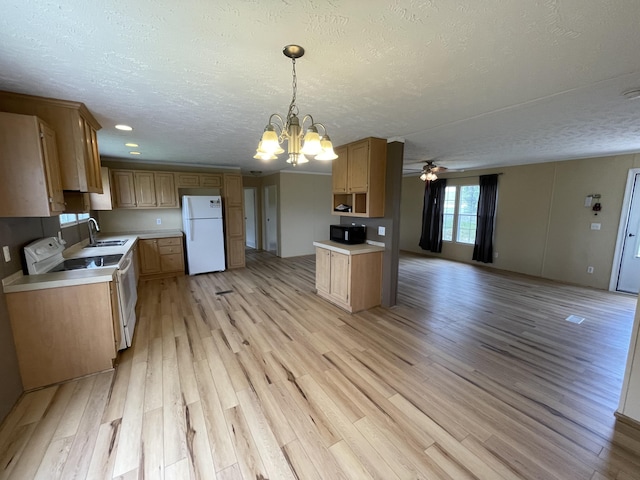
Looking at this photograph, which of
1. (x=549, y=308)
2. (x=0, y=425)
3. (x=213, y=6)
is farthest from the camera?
(x=549, y=308)

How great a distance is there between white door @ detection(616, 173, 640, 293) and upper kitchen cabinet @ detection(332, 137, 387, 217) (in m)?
4.59

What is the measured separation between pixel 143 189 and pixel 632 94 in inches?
269

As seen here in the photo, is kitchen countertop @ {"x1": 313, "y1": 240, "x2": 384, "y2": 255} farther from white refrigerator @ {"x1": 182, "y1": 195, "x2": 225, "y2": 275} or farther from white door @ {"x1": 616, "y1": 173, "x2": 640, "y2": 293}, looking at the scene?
white door @ {"x1": 616, "y1": 173, "x2": 640, "y2": 293}

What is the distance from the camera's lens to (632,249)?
4465 millimetres

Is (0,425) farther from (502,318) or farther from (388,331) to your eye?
(502,318)

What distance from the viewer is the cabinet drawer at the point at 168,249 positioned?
510 cm

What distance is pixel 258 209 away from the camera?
26.5ft

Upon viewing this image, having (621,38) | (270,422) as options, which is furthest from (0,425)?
(621,38)

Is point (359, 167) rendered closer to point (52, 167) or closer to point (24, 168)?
point (52, 167)

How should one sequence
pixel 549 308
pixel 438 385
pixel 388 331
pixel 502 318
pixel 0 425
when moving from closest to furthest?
1. pixel 0 425
2. pixel 438 385
3. pixel 388 331
4. pixel 502 318
5. pixel 549 308

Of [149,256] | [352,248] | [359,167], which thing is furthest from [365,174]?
[149,256]

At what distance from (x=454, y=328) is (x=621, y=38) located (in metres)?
2.88

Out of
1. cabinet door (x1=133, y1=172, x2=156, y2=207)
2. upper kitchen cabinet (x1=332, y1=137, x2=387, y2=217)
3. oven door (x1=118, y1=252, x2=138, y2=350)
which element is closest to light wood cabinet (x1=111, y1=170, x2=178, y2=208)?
cabinet door (x1=133, y1=172, x2=156, y2=207)

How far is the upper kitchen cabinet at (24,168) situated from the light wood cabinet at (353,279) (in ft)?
10.0
